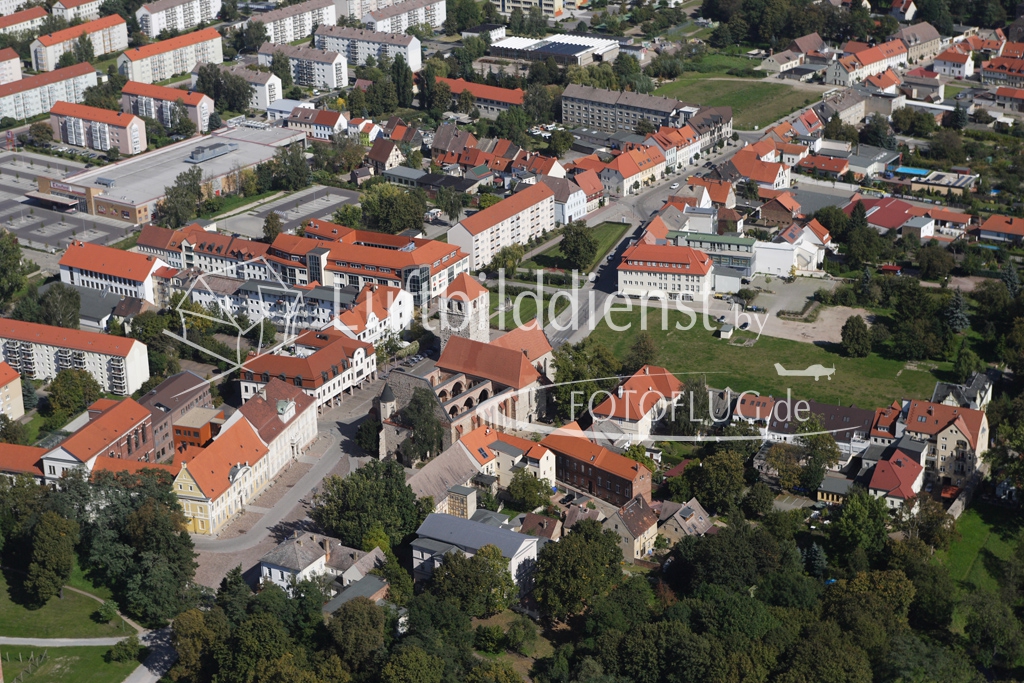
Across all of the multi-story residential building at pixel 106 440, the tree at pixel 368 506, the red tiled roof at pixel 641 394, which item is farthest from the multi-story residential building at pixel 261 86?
the tree at pixel 368 506

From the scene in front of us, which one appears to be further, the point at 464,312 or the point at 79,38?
the point at 79,38

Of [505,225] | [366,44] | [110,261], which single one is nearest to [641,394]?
[505,225]

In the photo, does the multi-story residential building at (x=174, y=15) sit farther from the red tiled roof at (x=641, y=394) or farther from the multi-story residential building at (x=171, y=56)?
the red tiled roof at (x=641, y=394)

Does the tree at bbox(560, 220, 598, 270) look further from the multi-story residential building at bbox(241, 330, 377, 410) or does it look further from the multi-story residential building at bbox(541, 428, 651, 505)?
the multi-story residential building at bbox(541, 428, 651, 505)

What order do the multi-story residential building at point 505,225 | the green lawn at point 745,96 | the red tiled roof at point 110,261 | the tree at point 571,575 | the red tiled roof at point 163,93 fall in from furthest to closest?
the green lawn at point 745,96
the red tiled roof at point 163,93
the multi-story residential building at point 505,225
the red tiled roof at point 110,261
the tree at point 571,575

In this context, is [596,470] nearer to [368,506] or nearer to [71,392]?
[368,506]

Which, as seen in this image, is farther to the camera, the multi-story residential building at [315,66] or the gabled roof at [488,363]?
the multi-story residential building at [315,66]

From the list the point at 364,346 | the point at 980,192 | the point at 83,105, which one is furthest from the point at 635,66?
the point at 364,346

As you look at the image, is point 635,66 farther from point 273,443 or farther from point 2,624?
point 2,624
